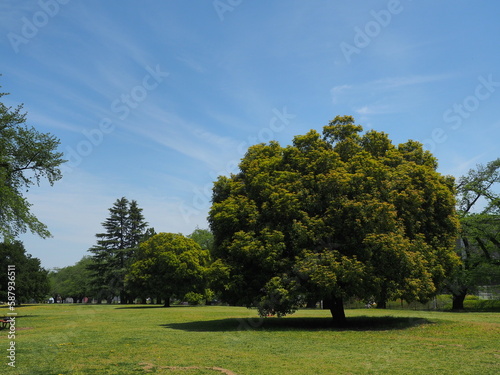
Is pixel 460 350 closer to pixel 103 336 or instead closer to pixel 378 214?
pixel 378 214

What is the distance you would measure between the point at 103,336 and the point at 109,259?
65.1m

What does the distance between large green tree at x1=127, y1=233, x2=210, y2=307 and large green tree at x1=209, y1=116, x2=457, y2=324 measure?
3473 centimetres

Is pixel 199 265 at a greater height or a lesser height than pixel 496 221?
lesser

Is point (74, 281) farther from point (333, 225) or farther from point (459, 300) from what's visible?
point (333, 225)

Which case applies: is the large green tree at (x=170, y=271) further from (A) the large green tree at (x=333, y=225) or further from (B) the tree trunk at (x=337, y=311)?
(B) the tree trunk at (x=337, y=311)

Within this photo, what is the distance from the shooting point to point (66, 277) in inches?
5113

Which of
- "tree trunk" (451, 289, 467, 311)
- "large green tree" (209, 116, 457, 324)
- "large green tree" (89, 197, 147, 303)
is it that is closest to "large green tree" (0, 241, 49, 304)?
"large green tree" (89, 197, 147, 303)

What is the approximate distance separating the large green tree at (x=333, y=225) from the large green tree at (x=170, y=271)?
34.7 metres

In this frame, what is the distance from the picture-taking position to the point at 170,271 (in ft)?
191

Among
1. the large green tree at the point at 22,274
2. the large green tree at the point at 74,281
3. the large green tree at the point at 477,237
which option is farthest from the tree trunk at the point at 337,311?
the large green tree at the point at 74,281

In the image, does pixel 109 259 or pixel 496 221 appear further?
pixel 109 259

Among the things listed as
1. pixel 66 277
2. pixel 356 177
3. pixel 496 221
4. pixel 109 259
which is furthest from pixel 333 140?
pixel 66 277

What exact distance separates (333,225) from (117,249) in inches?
2694

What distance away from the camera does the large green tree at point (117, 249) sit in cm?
7894
